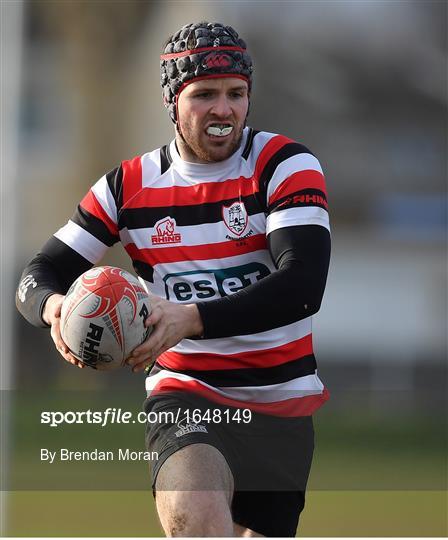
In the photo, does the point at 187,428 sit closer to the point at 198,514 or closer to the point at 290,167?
the point at 198,514

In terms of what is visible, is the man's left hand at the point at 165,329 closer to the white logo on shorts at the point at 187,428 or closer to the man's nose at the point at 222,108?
the white logo on shorts at the point at 187,428

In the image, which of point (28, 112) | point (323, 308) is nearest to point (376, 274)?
point (323, 308)

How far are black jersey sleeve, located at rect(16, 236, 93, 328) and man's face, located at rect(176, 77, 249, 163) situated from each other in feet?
2.32

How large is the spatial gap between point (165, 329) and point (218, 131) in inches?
36.5

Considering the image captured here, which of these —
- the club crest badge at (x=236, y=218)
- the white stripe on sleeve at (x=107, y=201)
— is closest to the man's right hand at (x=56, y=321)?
the white stripe on sleeve at (x=107, y=201)

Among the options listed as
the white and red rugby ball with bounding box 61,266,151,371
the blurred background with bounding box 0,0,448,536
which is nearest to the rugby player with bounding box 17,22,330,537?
the white and red rugby ball with bounding box 61,266,151,371

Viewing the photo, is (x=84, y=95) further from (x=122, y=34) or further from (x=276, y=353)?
(x=276, y=353)

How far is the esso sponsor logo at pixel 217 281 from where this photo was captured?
4090 mm

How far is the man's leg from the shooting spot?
11.8ft

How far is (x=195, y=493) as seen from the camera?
361 centimetres

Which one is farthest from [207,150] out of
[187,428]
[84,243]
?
[187,428]

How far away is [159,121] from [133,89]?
856mm

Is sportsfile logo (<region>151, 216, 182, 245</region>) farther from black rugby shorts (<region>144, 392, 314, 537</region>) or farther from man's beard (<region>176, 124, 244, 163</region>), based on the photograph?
black rugby shorts (<region>144, 392, 314, 537</region>)

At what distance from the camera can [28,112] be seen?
13.0m
